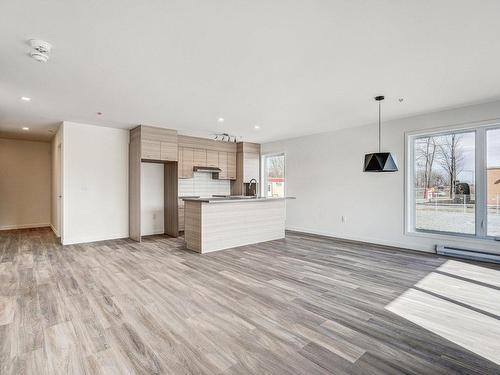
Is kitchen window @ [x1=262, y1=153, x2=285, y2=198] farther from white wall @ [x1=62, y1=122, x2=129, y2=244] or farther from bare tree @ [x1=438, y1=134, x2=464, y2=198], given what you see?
white wall @ [x1=62, y1=122, x2=129, y2=244]

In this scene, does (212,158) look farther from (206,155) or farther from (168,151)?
(168,151)

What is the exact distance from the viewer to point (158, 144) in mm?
6125

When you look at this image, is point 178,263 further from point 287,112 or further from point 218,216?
point 287,112

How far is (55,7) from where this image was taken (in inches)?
80.7

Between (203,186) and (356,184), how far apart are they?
430 centimetres

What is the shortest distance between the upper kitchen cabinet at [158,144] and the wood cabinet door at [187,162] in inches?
25.3

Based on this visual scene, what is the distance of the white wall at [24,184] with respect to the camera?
294 inches

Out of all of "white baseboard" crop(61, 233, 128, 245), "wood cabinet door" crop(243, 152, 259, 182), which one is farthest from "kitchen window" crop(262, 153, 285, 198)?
"white baseboard" crop(61, 233, 128, 245)

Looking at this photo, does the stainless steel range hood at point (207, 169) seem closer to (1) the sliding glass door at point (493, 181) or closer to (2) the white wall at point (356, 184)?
(2) the white wall at point (356, 184)

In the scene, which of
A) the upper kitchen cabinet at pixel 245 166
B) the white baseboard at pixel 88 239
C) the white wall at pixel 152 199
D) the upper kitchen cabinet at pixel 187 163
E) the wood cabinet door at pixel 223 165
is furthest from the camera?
the upper kitchen cabinet at pixel 245 166

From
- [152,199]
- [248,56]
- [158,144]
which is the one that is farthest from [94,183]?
[248,56]

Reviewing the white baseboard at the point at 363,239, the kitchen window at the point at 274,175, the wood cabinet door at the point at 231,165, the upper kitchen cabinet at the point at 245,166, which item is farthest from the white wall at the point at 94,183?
the white baseboard at the point at 363,239

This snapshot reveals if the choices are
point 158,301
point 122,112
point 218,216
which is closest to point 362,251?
point 218,216

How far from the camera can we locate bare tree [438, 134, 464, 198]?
15.7 feet
